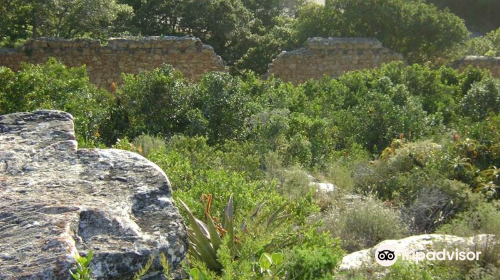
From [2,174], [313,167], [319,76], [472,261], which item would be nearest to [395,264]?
[472,261]

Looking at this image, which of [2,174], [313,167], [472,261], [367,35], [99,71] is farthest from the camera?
[367,35]

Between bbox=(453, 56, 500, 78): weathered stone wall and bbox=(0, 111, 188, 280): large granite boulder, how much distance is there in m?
10.3

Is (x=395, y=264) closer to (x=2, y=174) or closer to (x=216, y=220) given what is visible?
(x=216, y=220)

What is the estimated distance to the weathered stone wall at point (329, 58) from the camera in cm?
1309

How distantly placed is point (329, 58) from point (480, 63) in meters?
2.93

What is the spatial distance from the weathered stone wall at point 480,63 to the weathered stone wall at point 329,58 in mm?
1125

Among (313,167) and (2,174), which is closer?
(2,174)

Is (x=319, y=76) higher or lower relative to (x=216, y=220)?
lower

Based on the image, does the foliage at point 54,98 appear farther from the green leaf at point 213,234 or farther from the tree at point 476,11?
the tree at point 476,11

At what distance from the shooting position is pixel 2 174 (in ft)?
13.0

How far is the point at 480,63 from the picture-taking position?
43.4 feet

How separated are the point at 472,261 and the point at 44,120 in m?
2.99

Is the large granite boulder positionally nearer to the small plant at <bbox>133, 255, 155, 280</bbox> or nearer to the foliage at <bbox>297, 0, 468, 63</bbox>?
the small plant at <bbox>133, 255, 155, 280</bbox>

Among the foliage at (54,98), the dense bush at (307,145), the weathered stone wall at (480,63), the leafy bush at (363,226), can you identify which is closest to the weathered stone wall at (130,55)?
the dense bush at (307,145)
